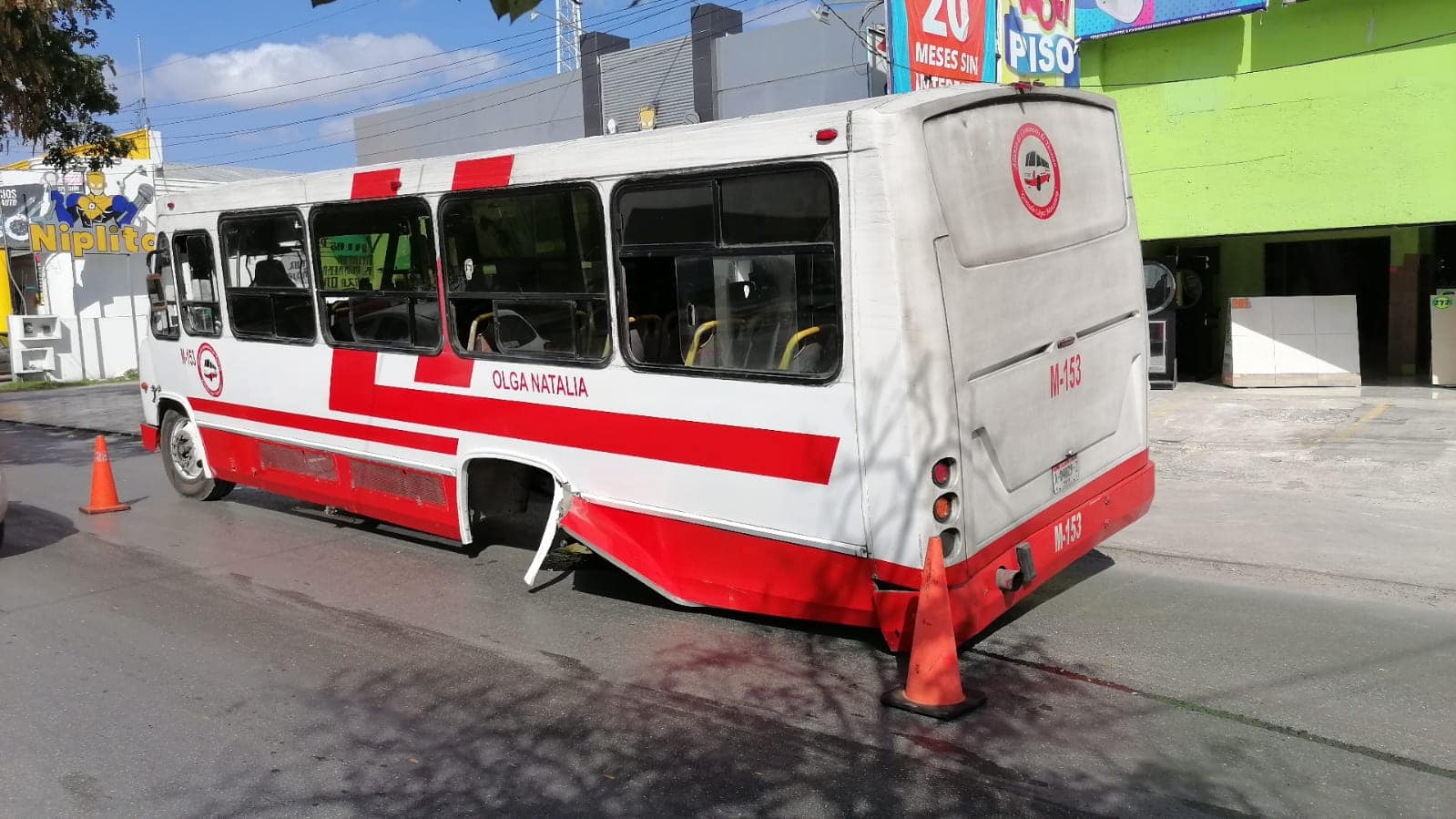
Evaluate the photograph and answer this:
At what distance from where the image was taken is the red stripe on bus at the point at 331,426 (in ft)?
23.8

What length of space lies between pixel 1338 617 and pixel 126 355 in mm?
28594

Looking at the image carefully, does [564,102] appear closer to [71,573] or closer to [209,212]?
[209,212]

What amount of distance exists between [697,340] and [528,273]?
1.35 meters

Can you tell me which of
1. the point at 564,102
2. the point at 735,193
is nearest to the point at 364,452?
the point at 735,193

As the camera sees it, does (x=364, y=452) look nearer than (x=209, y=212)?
Yes

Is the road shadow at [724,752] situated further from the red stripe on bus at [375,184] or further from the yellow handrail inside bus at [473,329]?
the red stripe on bus at [375,184]

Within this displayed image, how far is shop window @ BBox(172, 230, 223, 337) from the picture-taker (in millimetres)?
8961

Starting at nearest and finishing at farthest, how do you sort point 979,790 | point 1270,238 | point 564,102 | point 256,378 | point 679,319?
point 979,790 → point 679,319 → point 256,378 → point 1270,238 → point 564,102

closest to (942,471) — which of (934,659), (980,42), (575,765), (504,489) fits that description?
(934,659)

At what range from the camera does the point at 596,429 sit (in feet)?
20.5

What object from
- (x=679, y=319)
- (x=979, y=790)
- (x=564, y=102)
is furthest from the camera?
(x=564, y=102)

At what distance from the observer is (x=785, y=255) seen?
17.3 ft

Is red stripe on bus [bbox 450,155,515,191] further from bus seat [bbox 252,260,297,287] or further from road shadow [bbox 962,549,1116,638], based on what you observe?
road shadow [bbox 962,549,1116,638]

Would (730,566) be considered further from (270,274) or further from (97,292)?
(97,292)
